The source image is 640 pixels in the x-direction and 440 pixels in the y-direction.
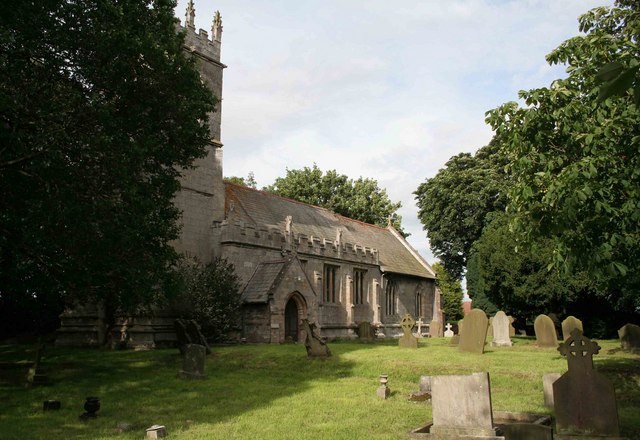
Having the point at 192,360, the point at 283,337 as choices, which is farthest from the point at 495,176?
the point at 192,360

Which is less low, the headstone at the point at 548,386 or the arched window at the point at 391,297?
the arched window at the point at 391,297

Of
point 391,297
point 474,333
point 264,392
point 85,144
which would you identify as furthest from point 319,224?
point 85,144

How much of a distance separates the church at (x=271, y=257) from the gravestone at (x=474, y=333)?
8.28 metres

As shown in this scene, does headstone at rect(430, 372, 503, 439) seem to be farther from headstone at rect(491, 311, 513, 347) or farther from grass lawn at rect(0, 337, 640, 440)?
headstone at rect(491, 311, 513, 347)

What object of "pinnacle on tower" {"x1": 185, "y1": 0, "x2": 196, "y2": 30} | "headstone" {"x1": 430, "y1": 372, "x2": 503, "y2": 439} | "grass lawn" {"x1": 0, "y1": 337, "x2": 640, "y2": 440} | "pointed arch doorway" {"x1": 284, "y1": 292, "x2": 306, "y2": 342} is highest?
"pinnacle on tower" {"x1": 185, "y1": 0, "x2": 196, "y2": 30}

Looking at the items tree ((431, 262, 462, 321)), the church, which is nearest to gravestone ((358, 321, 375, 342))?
the church

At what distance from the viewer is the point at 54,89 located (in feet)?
41.4

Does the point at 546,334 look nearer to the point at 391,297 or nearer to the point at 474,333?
the point at 474,333

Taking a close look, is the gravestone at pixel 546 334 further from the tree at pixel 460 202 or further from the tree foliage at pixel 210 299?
the tree at pixel 460 202

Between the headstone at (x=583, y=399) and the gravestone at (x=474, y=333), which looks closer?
the headstone at (x=583, y=399)

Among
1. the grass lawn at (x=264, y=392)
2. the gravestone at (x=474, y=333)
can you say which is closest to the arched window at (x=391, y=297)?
the grass lawn at (x=264, y=392)

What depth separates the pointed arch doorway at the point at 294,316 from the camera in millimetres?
26438

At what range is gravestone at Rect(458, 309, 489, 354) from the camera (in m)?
19.6

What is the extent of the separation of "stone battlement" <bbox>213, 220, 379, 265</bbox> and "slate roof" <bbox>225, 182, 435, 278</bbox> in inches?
26.7
